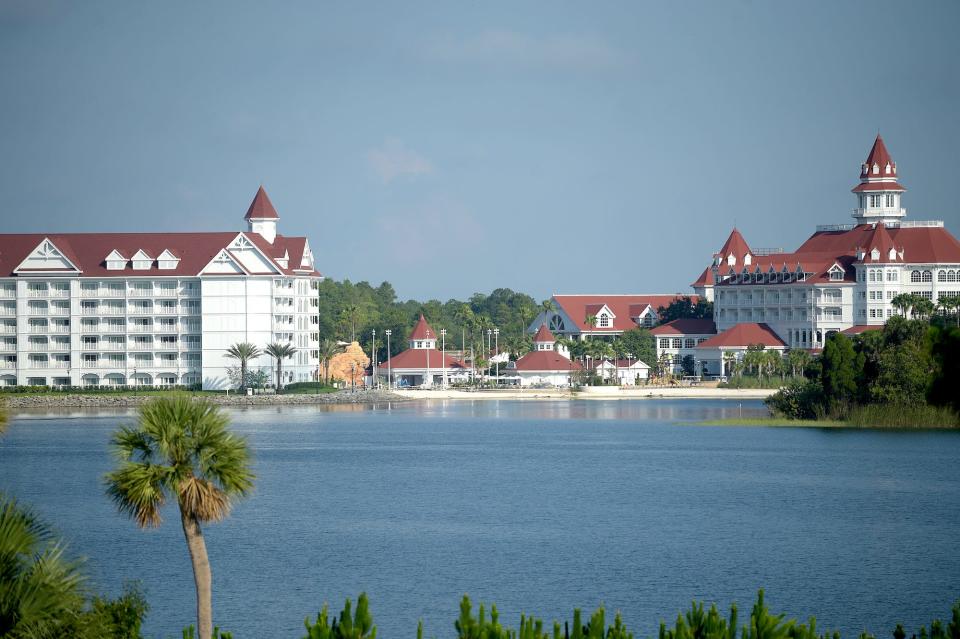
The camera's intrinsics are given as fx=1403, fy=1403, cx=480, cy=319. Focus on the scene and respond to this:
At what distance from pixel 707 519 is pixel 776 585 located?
1172 cm

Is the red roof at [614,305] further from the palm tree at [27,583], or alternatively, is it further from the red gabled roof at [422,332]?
the palm tree at [27,583]

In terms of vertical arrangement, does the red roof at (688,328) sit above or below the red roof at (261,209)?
below

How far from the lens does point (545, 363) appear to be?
134375 millimetres

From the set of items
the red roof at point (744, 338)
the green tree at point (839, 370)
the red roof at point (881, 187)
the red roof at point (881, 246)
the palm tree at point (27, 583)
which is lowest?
the palm tree at point (27, 583)

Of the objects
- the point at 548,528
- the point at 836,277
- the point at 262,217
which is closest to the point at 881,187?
the point at 836,277

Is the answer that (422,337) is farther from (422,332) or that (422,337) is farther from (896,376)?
(896,376)

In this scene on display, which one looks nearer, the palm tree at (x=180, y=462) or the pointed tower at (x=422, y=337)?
the palm tree at (x=180, y=462)

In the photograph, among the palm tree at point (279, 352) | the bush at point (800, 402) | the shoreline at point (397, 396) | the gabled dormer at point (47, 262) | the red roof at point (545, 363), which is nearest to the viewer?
the bush at point (800, 402)

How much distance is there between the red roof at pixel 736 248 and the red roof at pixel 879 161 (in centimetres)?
1462

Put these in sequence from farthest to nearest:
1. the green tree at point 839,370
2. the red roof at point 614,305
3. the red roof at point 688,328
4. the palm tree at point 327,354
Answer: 1. the red roof at point 614,305
2. the red roof at point 688,328
3. the palm tree at point 327,354
4. the green tree at point 839,370

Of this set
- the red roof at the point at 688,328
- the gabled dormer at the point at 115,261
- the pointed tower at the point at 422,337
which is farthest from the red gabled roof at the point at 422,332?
the gabled dormer at the point at 115,261

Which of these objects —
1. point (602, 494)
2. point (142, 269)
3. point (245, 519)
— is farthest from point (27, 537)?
point (142, 269)

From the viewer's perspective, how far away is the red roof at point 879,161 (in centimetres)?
14462

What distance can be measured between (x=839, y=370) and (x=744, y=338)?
61.4 meters
